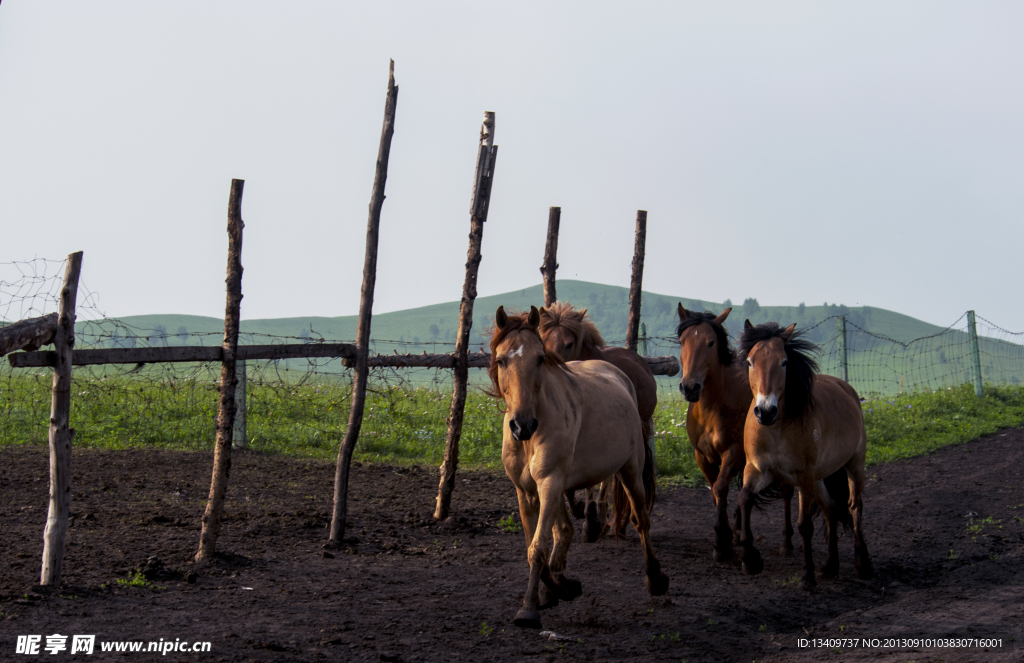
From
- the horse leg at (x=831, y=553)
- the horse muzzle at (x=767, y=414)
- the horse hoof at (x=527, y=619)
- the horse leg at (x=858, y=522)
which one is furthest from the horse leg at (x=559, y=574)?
the horse leg at (x=858, y=522)

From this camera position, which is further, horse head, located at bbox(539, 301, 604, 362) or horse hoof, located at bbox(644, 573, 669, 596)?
horse head, located at bbox(539, 301, 604, 362)

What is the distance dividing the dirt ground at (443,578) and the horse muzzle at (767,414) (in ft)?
4.34

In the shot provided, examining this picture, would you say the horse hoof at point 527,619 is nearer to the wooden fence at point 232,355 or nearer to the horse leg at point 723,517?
the horse leg at point 723,517

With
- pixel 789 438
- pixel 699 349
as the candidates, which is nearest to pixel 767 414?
pixel 789 438

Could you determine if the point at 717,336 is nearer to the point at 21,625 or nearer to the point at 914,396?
the point at 21,625

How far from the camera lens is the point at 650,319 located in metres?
83.3

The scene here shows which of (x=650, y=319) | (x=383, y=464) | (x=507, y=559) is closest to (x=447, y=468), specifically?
(x=507, y=559)

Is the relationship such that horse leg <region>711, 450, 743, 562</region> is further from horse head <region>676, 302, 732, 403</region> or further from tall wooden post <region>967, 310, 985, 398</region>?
tall wooden post <region>967, 310, 985, 398</region>

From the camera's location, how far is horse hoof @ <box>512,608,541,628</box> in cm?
516

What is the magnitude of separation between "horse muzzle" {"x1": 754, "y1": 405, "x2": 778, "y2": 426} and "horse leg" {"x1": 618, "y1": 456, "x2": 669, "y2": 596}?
101cm

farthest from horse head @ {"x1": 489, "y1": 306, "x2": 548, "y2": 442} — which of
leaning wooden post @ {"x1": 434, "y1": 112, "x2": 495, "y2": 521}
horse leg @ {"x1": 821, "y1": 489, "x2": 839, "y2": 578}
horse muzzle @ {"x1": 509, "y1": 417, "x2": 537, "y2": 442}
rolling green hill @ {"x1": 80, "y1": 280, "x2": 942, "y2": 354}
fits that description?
rolling green hill @ {"x1": 80, "y1": 280, "x2": 942, "y2": 354}

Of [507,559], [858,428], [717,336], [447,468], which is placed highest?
[717,336]

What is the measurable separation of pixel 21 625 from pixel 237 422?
800 cm

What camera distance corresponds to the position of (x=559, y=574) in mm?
5746
